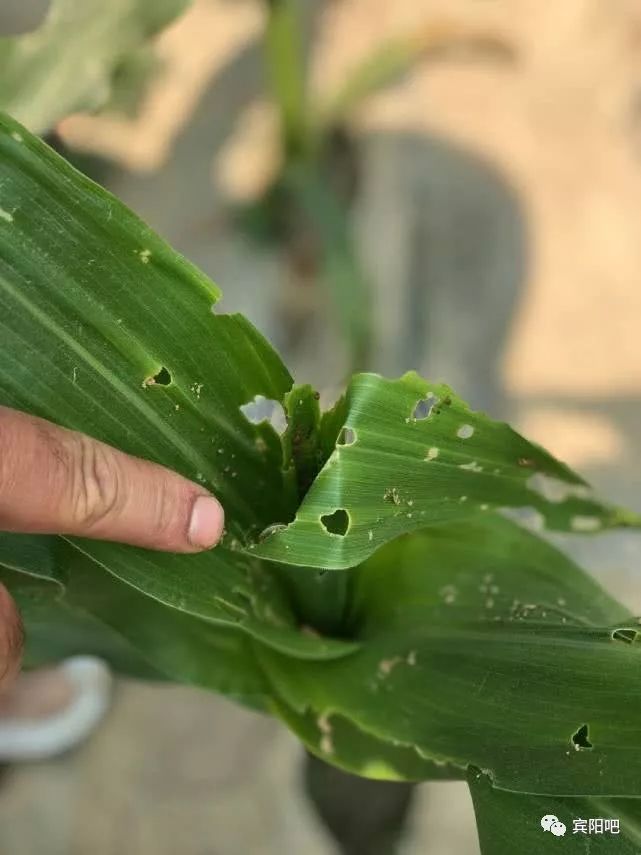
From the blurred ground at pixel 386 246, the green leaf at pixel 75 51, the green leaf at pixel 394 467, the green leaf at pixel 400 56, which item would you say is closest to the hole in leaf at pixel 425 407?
the green leaf at pixel 394 467

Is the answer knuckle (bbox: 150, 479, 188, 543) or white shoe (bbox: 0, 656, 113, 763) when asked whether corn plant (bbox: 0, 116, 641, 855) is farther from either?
white shoe (bbox: 0, 656, 113, 763)

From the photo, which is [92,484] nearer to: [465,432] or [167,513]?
[167,513]

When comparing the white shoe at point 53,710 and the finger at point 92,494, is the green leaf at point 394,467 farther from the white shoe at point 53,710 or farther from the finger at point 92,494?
the white shoe at point 53,710

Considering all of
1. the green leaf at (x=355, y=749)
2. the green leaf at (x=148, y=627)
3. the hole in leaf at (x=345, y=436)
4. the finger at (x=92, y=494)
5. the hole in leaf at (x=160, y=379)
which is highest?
the hole in leaf at (x=160, y=379)

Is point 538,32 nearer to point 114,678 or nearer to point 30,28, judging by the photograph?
point 30,28

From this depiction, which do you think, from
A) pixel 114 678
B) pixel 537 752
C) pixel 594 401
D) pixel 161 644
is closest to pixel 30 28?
pixel 161 644

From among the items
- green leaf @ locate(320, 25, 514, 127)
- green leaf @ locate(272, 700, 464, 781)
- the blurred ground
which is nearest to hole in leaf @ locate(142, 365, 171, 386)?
green leaf @ locate(272, 700, 464, 781)

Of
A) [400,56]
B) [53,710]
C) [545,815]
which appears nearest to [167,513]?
[545,815]
